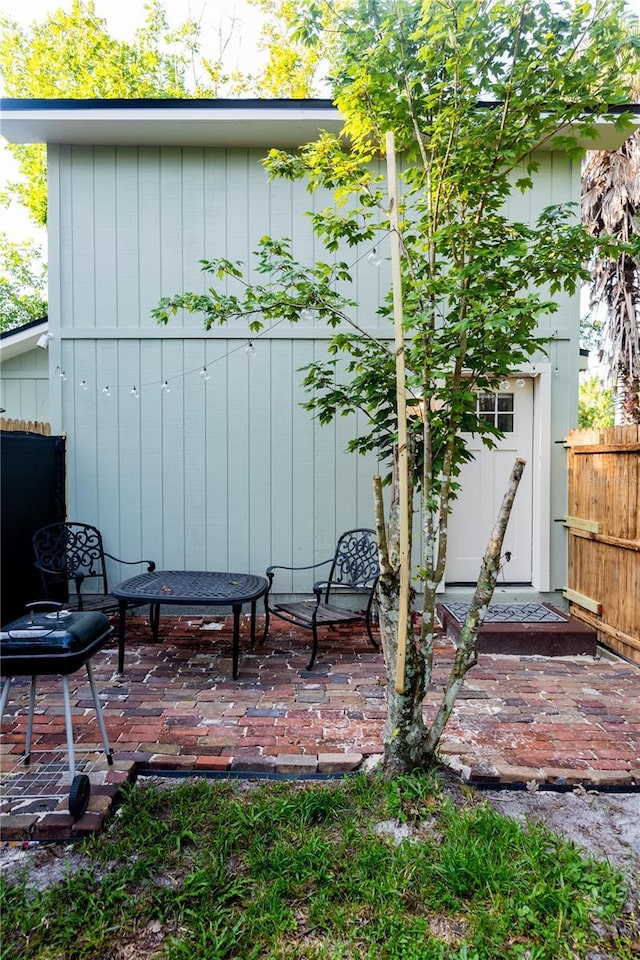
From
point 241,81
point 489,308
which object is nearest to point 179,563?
point 489,308

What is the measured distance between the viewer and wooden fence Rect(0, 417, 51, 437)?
434 cm

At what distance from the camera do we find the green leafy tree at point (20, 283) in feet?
Answer: 46.3

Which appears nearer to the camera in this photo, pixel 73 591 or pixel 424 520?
pixel 424 520

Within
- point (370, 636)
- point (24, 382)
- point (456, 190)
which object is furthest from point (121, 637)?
point (24, 382)

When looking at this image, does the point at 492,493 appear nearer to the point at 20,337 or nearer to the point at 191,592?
the point at 191,592

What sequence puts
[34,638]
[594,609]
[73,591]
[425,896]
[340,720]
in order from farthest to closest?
[73,591]
[594,609]
[340,720]
[34,638]
[425,896]

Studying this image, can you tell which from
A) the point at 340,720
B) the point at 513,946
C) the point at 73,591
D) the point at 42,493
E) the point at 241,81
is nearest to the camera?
the point at 513,946

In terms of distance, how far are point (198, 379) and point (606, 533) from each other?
12.5ft

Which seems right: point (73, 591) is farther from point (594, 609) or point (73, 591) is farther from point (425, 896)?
point (594, 609)

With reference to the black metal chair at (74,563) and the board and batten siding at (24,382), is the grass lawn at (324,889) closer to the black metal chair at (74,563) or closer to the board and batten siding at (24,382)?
the black metal chair at (74,563)

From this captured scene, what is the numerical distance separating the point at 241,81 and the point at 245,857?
13.6 meters

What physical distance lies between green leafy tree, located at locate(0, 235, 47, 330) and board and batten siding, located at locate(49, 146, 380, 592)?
1080 cm

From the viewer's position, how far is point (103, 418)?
16.8 feet

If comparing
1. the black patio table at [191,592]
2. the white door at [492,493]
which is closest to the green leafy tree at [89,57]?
the white door at [492,493]
